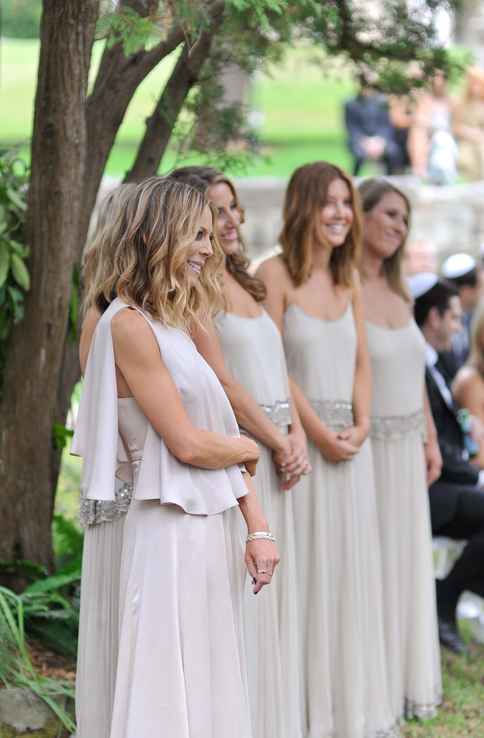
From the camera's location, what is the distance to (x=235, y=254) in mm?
5219

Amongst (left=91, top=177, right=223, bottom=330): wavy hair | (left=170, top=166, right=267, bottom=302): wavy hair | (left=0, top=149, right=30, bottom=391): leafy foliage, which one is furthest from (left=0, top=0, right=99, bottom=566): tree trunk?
(left=91, top=177, right=223, bottom=330): wavy hair

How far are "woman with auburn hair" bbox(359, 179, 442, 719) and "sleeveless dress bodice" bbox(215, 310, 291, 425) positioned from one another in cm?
99

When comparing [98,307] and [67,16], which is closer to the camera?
[98,307]

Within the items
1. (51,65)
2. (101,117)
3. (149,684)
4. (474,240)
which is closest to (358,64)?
(101,117)

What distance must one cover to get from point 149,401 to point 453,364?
4780 mm

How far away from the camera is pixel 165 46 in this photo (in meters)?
5.40

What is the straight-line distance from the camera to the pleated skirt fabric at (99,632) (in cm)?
418

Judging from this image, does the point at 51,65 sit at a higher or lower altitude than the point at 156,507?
higher

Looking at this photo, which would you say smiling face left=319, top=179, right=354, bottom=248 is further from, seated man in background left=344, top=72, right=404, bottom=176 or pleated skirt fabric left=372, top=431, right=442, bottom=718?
seated man in background left=344, top=72, right=404, bottom=176

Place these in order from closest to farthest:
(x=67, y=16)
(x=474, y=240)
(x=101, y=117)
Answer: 1. (x=67, y=16)
2. (x=101, y=117)
3. (x=474, y=240)

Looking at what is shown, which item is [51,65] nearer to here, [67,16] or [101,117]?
[67,16]

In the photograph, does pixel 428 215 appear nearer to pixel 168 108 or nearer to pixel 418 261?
pixel 418 261
